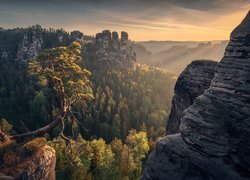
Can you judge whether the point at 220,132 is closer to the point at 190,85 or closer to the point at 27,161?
the point at 190,85

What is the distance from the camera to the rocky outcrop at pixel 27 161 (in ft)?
116

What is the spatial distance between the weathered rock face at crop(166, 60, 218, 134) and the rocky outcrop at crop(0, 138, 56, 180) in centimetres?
2003

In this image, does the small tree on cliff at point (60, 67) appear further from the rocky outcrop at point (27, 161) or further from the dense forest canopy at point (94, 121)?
the rocky outcrop at point (27, 161)

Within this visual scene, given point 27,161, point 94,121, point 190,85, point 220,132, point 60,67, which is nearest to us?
point 220,132

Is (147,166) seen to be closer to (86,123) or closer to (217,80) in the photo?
(217,80)

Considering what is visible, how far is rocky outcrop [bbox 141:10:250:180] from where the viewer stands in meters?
20.5

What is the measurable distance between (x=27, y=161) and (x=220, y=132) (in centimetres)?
2792

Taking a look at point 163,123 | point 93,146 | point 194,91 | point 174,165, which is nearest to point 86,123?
point 163,123

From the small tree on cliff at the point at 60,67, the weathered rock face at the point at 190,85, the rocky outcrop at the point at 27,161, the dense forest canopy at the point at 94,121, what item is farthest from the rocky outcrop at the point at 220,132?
the dense forest canopy at the point at 94,121

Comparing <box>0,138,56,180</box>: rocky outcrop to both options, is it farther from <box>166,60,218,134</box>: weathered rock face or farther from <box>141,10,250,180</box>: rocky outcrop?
<box>166,60,218,134</box>: weathered rock face

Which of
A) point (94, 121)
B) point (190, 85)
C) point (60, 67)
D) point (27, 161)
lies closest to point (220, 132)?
point (190, 85)

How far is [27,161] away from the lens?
3650 centimetres

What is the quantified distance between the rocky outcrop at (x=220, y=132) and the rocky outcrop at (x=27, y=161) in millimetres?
19483

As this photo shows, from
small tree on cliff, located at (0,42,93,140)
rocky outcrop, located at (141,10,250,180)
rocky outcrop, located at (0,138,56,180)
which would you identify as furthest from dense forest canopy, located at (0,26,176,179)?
rocky outcrop, located at (141,10,250,180)
